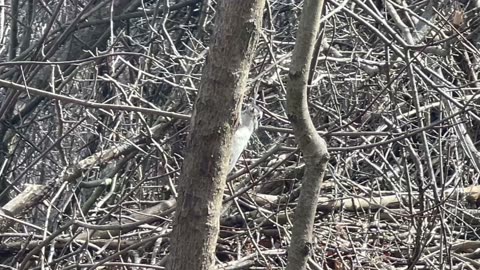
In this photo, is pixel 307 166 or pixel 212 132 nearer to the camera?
pixel 212 132

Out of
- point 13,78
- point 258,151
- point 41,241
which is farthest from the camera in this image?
point 13,78

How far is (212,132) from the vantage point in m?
1.29

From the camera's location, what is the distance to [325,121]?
3297 mm

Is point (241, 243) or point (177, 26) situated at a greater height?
point (177, 26)

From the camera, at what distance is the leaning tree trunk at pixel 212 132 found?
1.26 m

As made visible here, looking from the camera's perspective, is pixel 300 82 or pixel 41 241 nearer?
pixel 300 82

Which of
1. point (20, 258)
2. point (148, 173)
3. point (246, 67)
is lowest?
point (20, 258)

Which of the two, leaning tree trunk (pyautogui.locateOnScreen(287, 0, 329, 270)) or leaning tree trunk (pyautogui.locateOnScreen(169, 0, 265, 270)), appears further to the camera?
leaning tree trunk (pyautogui.locateOnScreen(287, 0, 329, 270))

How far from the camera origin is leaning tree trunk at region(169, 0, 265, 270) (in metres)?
1.26

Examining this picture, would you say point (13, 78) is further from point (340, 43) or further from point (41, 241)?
point (340, 43)

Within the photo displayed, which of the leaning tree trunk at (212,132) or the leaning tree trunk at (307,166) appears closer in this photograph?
the leaning tree trunk at (212,132)

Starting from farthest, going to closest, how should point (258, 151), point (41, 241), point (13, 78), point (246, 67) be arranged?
point (13, 78) → point (258, 151) → point (41, 241) → point (246, 67)

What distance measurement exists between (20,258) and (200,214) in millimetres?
1784

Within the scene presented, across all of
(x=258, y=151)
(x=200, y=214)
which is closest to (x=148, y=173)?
(x=258, y=151)
